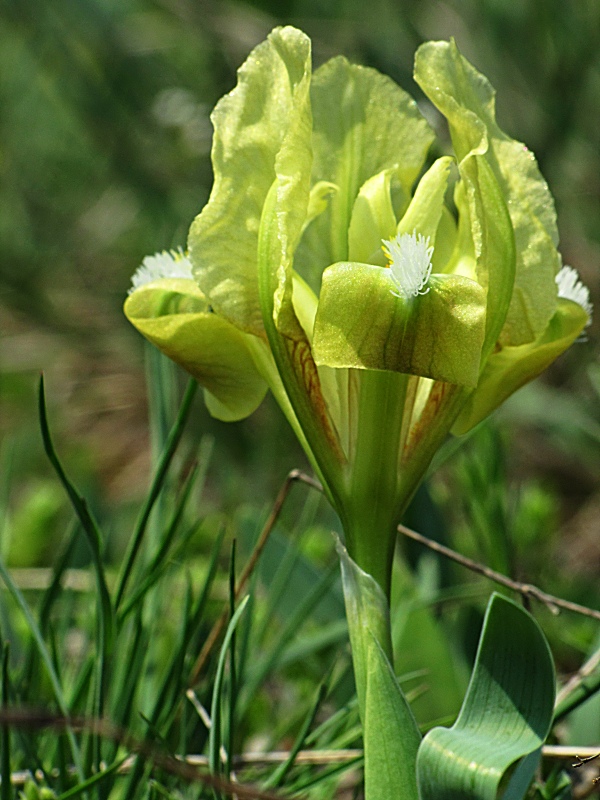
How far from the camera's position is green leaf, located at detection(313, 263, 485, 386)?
0.54 meters

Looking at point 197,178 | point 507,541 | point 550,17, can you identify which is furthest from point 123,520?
point 550,17

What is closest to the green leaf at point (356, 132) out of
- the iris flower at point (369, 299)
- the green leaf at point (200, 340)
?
the iris flower at point (369, 299)

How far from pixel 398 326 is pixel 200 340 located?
158 millimetres

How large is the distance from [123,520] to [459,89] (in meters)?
1.38

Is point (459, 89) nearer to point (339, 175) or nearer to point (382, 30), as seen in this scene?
point (339, 175)

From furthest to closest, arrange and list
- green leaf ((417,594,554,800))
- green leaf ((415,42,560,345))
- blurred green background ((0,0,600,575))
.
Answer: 1. blurred green background ((0,0,600,575))
2. green leaf ((415,42,560,345))
3. green leaf ((417,594,554,800))

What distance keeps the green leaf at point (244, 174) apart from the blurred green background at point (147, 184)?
0.95m

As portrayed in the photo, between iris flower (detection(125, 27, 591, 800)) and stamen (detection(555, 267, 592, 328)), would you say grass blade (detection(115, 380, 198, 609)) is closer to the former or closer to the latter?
iris flower (detection(125, 27, 591, 800))

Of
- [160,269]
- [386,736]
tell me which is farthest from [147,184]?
→ [386,736]

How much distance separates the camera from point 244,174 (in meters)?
0.62

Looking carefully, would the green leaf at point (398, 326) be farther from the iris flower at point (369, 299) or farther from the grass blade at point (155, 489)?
the grass blade at point (155, 489)

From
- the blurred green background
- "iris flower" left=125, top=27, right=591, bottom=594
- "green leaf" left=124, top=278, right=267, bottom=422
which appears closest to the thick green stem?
"iris flower" left=125, top=27, right=591, bottom=594

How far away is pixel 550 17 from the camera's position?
2.12 meters

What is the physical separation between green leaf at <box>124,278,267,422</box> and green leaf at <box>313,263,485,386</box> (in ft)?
0.39
